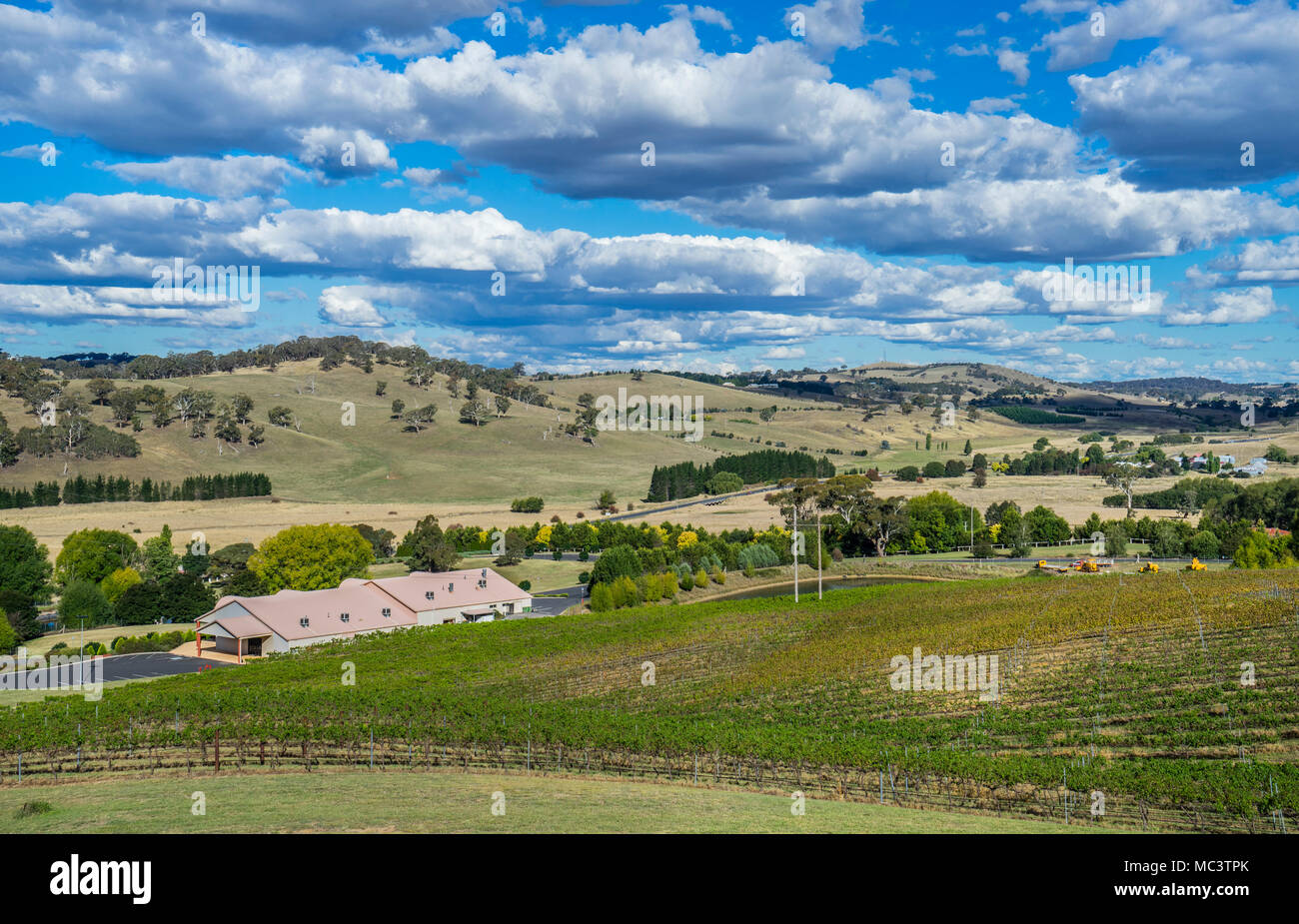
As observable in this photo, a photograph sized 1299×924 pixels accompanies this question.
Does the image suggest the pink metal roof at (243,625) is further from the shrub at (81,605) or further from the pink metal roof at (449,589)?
the shrub at (81,605)

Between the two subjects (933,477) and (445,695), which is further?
(933,477)

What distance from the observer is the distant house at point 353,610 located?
59750 mm

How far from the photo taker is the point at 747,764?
29.8 m

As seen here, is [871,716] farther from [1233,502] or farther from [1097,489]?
[1097,489]

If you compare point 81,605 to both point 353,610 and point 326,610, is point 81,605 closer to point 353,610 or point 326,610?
point 326,610

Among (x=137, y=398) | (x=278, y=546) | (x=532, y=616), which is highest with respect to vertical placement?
(x=137, y=398)

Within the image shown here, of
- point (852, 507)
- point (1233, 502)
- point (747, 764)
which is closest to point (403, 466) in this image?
point (852, 507)

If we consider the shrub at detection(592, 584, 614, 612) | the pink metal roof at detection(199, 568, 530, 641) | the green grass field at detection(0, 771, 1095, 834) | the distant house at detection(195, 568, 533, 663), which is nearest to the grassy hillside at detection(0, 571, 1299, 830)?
the green grass field at detection(0, 771, 1095, 834)

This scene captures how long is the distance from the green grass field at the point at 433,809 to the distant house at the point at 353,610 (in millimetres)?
33229

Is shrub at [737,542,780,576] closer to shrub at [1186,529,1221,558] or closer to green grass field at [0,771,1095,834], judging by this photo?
shrub at [1186,529,1221,558]

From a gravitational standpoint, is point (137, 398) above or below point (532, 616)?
above

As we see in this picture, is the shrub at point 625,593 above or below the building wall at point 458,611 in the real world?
above

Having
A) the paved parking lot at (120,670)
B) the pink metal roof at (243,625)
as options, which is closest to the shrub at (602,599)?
the pink metal roof at (243,625)

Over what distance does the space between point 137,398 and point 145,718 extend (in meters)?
166
